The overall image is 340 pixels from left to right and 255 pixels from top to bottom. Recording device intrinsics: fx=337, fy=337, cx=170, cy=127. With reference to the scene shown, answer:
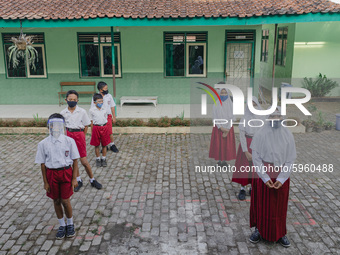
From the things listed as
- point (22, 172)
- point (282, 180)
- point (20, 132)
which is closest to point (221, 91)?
point (282, 180)

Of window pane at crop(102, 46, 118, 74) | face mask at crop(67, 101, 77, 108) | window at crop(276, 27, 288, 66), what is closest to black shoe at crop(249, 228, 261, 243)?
face mask at crop(67, 101, 77, 108)

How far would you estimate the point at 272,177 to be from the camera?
15.0 feet

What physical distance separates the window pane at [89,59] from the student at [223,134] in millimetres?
7912

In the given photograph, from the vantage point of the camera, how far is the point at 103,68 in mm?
13602

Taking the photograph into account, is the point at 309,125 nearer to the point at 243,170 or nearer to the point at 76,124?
the point at 243,170

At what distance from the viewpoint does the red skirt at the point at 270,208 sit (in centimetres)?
454

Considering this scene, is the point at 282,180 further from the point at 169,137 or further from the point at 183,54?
the point at 183,54

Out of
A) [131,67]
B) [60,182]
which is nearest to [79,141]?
[60,182]

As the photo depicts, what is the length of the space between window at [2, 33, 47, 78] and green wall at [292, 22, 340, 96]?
10985 millimetres

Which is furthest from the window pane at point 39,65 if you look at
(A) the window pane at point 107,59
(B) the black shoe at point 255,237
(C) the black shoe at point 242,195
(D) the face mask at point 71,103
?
(B) the black shoe at point 255,237

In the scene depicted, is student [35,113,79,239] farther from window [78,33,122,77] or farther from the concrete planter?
window [78,33,122,77]

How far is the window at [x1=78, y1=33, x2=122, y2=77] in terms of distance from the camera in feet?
43.8

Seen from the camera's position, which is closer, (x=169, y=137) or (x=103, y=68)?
(x=169, y=137)

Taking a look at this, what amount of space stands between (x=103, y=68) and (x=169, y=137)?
204 inches
